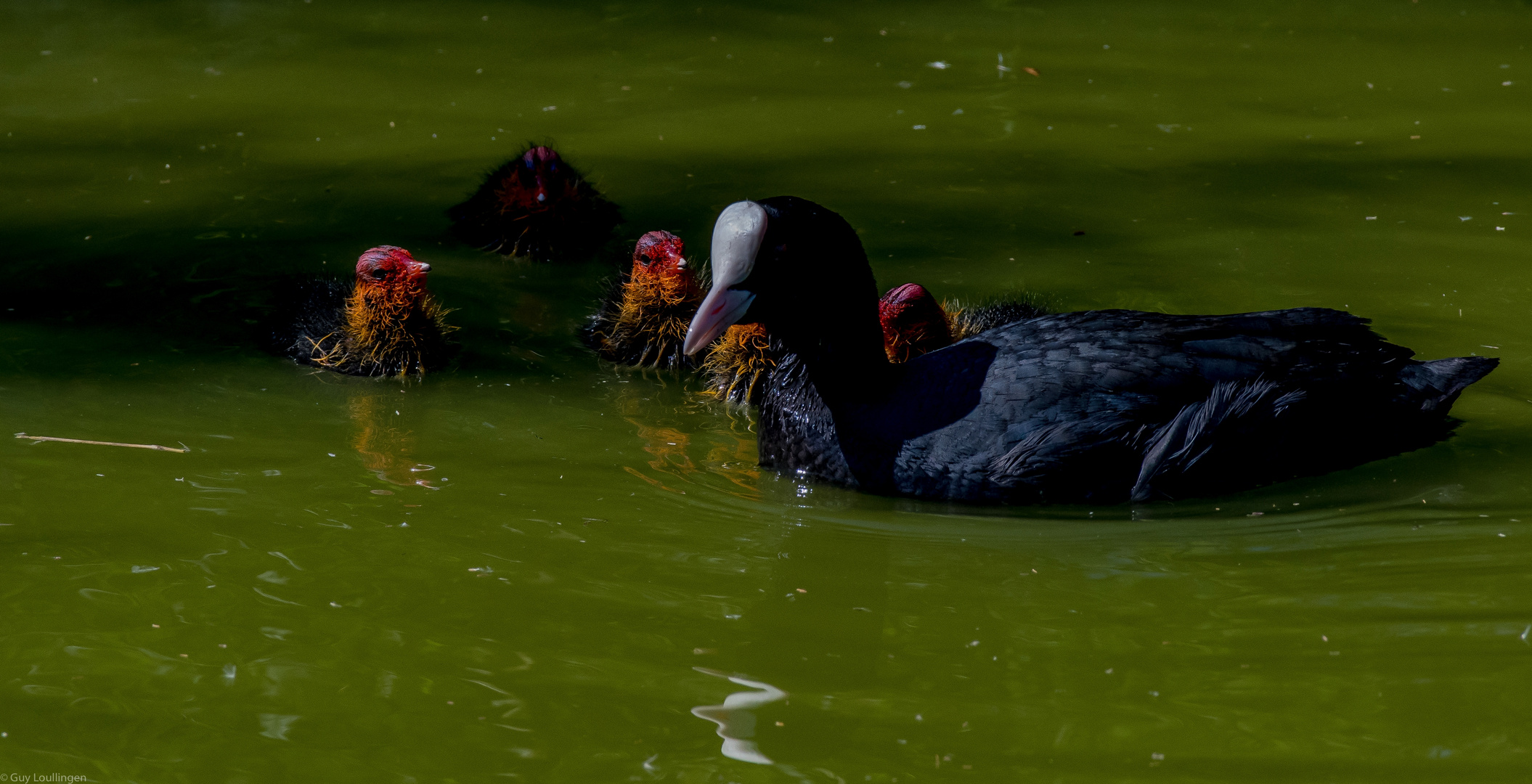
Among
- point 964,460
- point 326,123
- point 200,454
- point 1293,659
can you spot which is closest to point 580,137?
point 326,123

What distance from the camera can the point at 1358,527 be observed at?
14.8 feet

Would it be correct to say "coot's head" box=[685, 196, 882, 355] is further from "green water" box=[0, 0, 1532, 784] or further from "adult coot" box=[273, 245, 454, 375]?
"adult coot" box=[273, 245, 454, 375]

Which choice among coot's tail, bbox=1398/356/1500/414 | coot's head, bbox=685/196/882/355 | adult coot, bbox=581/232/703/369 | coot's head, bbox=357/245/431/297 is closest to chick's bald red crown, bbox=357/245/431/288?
coot's head, bbox=357/245/431/297

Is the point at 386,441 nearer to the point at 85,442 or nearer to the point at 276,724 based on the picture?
the point at 85,442

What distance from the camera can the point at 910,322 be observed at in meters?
5.82

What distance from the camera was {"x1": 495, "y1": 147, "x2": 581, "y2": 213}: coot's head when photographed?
7066mm

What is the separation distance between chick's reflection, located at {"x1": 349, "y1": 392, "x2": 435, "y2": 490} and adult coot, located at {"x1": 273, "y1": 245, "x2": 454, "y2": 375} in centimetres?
21

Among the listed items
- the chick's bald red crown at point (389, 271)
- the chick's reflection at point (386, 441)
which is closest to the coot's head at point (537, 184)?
the chick's bald red crown at point (389, 271)

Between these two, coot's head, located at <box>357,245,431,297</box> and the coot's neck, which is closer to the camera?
the coot's neck

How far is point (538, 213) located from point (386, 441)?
6.61 feet

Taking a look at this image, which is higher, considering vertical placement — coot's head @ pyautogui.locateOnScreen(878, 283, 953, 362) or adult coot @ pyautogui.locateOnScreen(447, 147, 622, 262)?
adult coot @ pyautogui.locateOnScreen(447, 147, 622, 262)

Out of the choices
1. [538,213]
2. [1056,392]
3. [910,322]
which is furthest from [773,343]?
[538,213]

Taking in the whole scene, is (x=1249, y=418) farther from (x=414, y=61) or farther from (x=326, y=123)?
(x=414, y=61)

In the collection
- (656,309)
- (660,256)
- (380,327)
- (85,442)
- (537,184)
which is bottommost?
(85,442)
